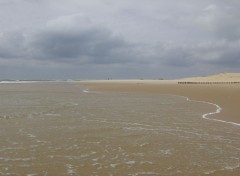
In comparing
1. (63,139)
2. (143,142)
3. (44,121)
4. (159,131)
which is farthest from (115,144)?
(44,121)

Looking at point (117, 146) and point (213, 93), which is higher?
point (213, 93)

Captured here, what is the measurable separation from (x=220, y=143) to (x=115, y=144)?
14.6 feet

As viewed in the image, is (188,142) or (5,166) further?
(188,142)

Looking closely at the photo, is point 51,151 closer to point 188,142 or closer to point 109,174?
point 109,174

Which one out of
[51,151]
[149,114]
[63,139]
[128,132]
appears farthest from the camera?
[149,114]

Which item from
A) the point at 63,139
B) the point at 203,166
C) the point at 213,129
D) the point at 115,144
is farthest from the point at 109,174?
the point at 213,129

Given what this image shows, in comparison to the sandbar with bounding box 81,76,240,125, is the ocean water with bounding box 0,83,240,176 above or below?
below

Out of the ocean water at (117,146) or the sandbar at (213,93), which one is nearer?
the ocean water at (117,146)

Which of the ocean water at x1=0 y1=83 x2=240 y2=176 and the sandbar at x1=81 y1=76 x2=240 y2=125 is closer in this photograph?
the ocean water at x1=0 y1=83 x2=240 y2=176

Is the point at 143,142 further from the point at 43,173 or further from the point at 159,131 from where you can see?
the point at 43,173

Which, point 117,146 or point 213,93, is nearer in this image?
point 117,146

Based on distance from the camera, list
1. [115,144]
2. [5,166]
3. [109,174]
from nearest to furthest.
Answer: [109,174] → [5,166] → [115,144]

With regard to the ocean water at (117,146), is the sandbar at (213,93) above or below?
above

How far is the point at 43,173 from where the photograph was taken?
393 inches
